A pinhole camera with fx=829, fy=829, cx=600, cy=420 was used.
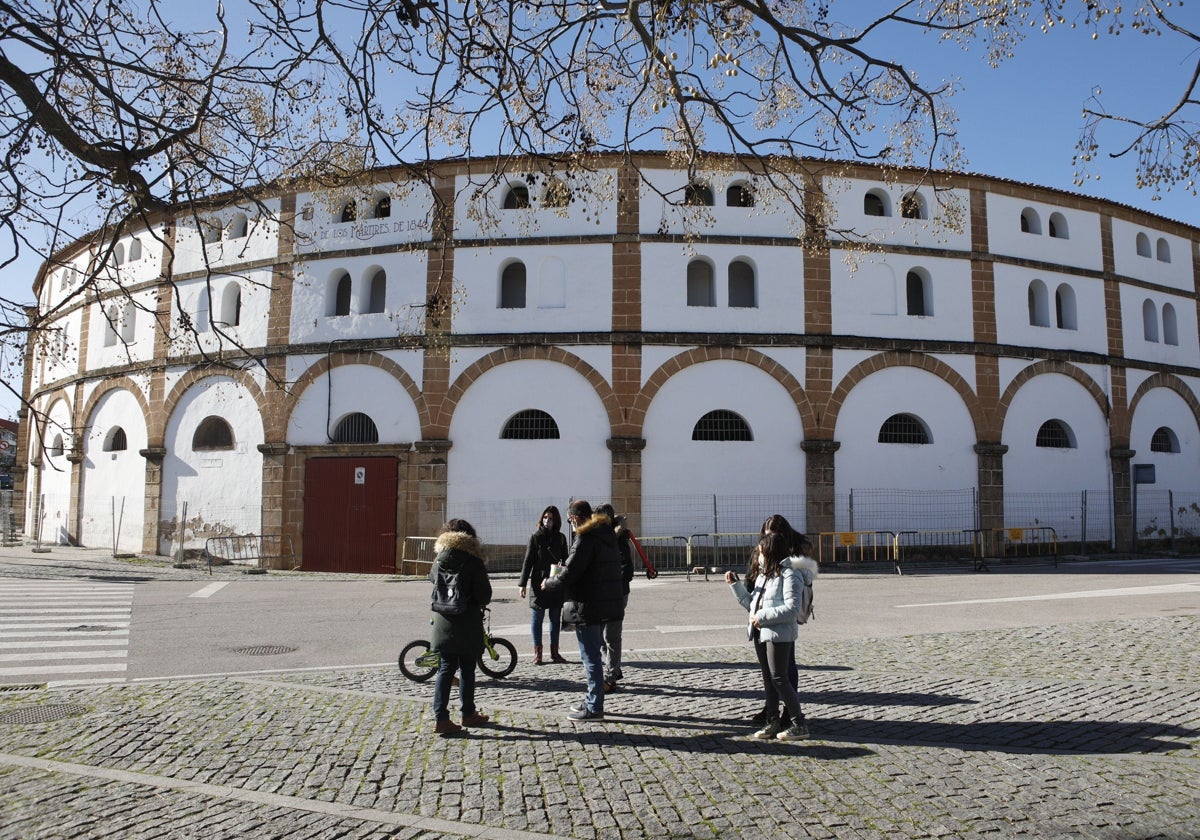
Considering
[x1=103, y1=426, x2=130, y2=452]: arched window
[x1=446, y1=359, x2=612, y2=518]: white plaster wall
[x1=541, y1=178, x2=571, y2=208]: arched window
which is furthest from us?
[x1=103, y1=426, x2=130, y2=452]: arched window

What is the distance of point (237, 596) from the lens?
1524cm

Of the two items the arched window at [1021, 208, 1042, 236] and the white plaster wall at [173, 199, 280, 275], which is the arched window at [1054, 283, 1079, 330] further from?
the white plaster wall at [173, 199, 280, 275]

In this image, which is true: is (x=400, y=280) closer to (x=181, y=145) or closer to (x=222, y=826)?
(x=181, y=145)

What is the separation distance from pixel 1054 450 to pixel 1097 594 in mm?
9271

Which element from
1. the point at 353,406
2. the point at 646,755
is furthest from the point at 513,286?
the point at 646,755

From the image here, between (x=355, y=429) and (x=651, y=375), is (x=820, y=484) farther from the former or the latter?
(x=355, y=429)

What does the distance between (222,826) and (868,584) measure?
14.1 metres

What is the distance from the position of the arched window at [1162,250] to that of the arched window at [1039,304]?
17.9 ft

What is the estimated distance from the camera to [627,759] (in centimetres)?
543

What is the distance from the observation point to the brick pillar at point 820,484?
20.1 meters

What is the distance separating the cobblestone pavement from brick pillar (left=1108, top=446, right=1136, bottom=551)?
663 inches

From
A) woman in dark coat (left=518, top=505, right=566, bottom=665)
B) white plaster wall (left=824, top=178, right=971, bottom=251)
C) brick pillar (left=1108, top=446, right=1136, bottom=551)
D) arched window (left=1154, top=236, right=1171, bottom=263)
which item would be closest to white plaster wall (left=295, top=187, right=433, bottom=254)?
white plaster wall (left=824, top=178, right=971, bottom=251)

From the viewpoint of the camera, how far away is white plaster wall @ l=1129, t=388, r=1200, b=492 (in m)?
23.7

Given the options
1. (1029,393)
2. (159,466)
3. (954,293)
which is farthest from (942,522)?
(159,466)
